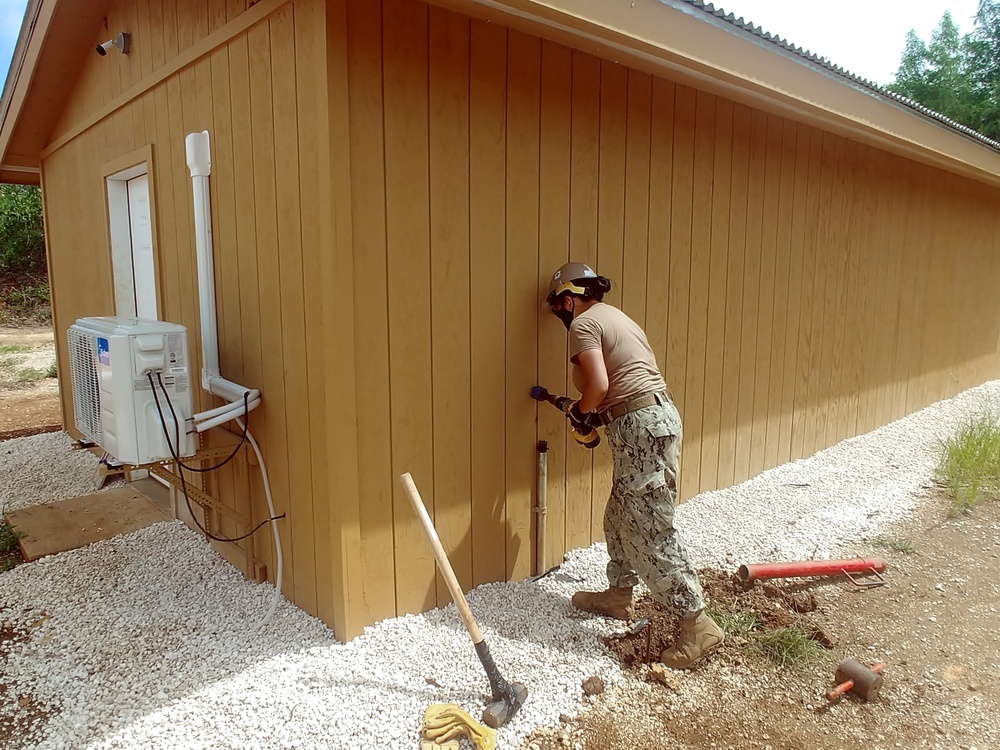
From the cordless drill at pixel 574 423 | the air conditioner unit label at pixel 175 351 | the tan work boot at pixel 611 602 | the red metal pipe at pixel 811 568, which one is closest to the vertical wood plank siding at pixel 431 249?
the cordless drill at pixel 574 423

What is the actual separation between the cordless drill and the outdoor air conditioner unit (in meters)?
1.61

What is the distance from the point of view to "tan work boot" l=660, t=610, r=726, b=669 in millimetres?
2656

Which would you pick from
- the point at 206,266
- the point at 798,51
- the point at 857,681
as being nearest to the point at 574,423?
the point at 857,681

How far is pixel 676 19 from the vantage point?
10.2 ft

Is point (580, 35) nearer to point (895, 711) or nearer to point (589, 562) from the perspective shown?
point (589, 562)

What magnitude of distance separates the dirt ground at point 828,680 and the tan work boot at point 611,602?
0.21 ft

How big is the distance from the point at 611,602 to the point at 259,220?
2.34 meters

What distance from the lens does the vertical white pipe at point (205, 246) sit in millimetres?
3211

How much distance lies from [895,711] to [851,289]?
3981mm

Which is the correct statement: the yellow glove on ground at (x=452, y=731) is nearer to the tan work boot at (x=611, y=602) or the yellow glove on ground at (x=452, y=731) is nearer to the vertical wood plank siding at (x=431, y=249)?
the vertical wood plank siding at (x=431, y=249)

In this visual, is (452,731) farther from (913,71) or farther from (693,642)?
(913,71)

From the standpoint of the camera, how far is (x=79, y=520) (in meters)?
Result: 4.14

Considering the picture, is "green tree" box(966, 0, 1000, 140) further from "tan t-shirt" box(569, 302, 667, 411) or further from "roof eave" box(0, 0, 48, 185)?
"roof eave" box(0, 0, 48, 185)

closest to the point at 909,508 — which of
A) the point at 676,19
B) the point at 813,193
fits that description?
the point at 813,193
